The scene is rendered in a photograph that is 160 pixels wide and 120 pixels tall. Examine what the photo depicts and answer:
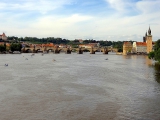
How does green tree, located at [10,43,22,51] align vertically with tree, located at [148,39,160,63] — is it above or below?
above

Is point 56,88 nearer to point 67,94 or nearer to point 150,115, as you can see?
point 67,94

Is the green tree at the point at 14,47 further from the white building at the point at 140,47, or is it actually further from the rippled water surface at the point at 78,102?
the rippled water surface at the point at 78,102

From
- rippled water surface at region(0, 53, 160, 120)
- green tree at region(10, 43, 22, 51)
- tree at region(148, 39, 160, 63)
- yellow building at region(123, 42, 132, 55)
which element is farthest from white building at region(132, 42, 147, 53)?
rippled water surface at region(0, 53, 160, 120)

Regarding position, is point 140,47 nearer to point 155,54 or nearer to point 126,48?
point 126,48

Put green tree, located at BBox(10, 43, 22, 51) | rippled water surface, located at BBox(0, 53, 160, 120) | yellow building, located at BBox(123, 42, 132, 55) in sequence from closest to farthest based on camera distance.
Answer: rippled water surface, located at BBox(0, 53, 160, 120) → green tree, located at BBox(10, 43, 22, 51) → yellow building, located at BBox(123, 42, 132, 55)

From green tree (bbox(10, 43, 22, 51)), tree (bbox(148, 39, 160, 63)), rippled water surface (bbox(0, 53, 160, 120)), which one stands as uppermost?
green tree (bbox(10, 43, 22, 51))

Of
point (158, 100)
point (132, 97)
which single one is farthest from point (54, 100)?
point (158, 100)

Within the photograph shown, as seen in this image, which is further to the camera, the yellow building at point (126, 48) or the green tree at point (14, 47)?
the yellow building at point (126, 48)

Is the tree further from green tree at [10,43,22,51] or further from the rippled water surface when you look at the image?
green tree at [10,43,22,51]

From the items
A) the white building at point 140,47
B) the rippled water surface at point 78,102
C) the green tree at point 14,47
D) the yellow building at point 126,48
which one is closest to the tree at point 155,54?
the rippled water surface at point 78,102

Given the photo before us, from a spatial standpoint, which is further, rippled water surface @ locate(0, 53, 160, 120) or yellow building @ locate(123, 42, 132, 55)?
yellow building @ locate(123, 42, 132, 55)

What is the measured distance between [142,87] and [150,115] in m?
8.18

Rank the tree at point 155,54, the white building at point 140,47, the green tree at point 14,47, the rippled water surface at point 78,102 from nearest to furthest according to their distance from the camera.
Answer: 1. the rippled water surface at point 78,102
2. the tree at point 155,54
3. the green tree at point 14,47
4. the white building at point 140,47

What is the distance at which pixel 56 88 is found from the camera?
817 inches
